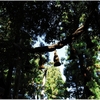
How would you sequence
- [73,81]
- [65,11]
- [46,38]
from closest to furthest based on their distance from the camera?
1. [65,11]
2. [46,38]
3. [73,81]

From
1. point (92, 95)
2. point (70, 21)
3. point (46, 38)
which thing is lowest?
point (92, 95)

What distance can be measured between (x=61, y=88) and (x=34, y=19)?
58.8 feet

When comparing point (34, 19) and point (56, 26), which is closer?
point (34, 19)

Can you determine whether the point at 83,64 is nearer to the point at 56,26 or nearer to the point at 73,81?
the point at 73,81

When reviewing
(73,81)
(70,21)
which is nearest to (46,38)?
(70,21)

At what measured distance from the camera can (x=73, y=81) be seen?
26.3 metres

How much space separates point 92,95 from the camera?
20.4m

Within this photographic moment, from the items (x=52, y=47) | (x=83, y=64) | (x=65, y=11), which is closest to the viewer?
(x=52, y=47)

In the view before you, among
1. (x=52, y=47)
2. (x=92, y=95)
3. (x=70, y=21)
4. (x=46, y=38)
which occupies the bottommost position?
(x=92, y=95)

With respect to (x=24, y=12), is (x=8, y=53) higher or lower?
lower

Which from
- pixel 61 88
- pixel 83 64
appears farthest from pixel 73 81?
pixel 83 64

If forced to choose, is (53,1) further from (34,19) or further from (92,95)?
(92,95)

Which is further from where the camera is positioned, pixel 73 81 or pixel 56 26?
pixel 73 81

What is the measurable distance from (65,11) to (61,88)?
17.5 m
